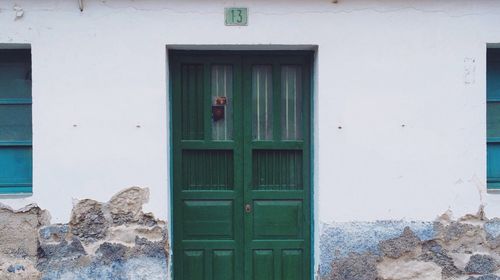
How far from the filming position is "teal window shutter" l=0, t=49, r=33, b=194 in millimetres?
5023

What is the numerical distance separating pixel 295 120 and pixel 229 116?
612mm

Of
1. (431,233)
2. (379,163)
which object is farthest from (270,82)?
(431,233)

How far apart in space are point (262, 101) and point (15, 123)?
224cm

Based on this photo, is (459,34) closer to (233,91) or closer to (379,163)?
(379,163)

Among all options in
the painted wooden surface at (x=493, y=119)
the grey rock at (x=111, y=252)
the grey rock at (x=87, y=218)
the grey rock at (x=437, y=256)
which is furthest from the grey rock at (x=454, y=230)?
the grey rock at (x=87, y=218)

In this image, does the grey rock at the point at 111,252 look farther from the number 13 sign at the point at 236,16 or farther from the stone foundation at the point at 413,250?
the number 13 sign at the point at 236,16

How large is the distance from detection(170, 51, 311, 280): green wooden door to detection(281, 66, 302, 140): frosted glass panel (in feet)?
0.03

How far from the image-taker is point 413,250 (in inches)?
194

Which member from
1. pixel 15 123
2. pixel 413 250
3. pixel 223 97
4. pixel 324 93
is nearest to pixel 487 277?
pixel 413 250

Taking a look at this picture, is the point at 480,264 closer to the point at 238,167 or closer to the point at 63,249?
the point at 238,167

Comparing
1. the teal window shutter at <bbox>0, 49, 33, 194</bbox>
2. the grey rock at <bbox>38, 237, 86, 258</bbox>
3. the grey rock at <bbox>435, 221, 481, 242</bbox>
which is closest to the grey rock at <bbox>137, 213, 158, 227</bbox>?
the grey rock at <bbox>38, 237, 86, 258</bbox>

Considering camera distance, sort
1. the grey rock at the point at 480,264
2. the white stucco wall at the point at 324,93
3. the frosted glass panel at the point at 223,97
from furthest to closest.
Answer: the frosted glass panel at the point at 223,97 < the grey rock at the point at 480,264 < the white stucco wall at the point at 324,93

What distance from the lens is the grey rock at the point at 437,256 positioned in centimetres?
492

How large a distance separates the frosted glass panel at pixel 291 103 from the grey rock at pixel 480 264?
1.87 meters
